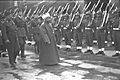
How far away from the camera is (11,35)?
9.23 m

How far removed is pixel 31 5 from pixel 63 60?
12.2 metres

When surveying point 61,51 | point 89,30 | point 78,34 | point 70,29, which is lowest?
point 61,51

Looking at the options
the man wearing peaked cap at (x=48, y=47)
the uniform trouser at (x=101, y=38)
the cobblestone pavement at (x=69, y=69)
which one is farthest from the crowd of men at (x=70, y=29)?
the cobblestone pavement at (x=69, y=69)

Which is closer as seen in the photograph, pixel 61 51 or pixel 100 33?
pixel 100 33

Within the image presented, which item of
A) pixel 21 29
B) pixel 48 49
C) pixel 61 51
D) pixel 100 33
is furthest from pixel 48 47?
pixel 61 51

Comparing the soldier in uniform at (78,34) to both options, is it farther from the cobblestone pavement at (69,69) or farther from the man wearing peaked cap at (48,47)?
the man wearing peaked cap at (48,47)

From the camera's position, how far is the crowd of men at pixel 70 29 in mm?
9297

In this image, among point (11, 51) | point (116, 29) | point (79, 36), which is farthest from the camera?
point (79, 36)

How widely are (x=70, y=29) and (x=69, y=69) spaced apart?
168 inches

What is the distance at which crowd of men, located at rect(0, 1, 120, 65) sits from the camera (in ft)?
30.5

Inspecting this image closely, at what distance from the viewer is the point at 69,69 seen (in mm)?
8625

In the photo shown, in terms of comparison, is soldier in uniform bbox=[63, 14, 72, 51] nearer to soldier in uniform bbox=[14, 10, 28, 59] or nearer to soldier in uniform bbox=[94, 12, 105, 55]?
soldier in uniform bbox=[94, 12, 105, 55]

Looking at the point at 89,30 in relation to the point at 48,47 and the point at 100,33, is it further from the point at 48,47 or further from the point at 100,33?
the point at 48,47

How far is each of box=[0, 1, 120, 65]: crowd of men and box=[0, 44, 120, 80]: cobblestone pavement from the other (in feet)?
1.90
